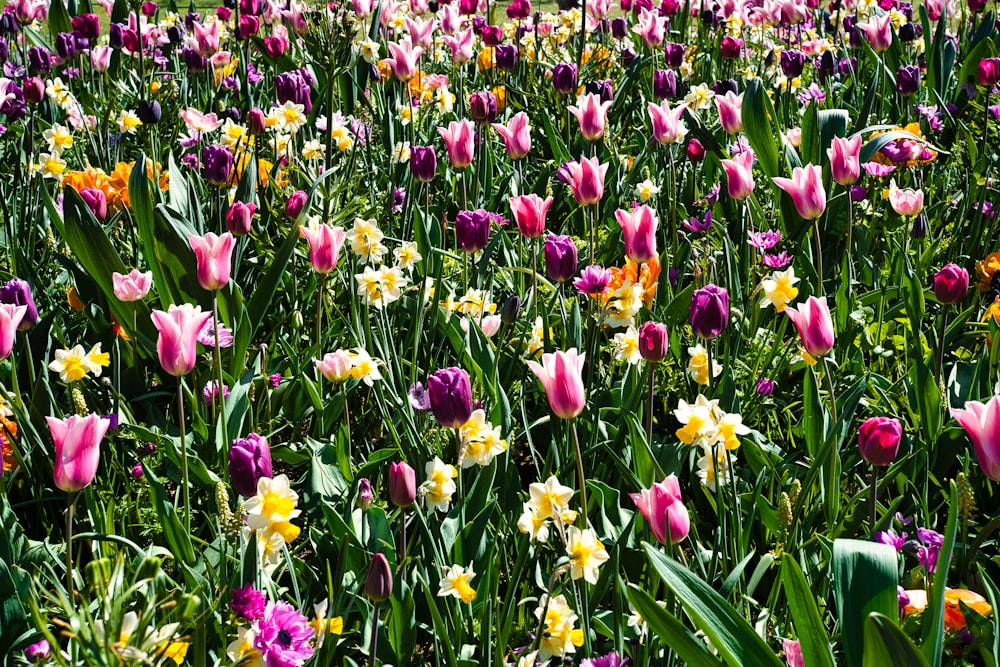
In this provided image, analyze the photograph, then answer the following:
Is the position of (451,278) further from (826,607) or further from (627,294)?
(826,607)

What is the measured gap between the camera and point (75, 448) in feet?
4.30

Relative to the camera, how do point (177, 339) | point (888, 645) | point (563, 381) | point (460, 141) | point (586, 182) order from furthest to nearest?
1. point (460, 141)
2. point (586, 182)
3. point (177, 339)
4. point (563, 381)
5. point (888, 645)

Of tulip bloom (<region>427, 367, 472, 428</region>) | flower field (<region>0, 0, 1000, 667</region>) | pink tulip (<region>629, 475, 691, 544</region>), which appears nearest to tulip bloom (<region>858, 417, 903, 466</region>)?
flower field (<region>0, 0, 1000, 667</region>)

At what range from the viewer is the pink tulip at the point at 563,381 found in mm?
1453

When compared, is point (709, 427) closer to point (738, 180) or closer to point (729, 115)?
point (738, 180)

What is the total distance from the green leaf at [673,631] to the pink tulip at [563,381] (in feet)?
1.16

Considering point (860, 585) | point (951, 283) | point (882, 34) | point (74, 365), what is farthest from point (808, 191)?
point (882, 34)

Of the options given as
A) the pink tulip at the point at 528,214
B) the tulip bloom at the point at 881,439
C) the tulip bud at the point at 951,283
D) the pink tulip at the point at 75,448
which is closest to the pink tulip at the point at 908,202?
the tulip bud at the point at 951,283

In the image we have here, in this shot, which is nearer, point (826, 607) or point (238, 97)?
point (826, 607)

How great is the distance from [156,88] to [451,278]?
2122 millimetres

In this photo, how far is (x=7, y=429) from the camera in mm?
1825

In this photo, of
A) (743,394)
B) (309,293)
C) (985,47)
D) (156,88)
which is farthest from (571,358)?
(156,88)

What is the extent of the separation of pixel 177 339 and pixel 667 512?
30.4 inches

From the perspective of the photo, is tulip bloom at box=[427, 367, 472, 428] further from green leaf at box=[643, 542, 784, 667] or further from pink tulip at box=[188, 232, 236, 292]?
pink tulip at box=[188, 232, 236, 292]
